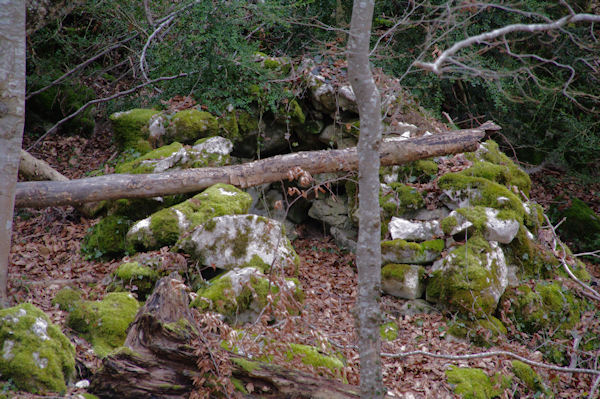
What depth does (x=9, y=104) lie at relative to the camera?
4422mm

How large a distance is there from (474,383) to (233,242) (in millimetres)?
3366

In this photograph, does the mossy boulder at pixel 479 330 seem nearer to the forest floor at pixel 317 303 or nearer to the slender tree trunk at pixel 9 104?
the forest floor at pixel 317 303

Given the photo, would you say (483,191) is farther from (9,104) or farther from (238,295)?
(9,104)

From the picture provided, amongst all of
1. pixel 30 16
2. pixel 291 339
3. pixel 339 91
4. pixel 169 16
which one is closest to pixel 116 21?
pixel 169 16

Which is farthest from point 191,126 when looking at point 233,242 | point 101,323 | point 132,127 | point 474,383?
point 474,383

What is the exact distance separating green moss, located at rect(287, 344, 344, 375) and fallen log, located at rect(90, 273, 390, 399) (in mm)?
530

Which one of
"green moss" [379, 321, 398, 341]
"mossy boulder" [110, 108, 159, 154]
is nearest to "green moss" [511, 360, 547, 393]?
"green moss" [379, 321, 398, 341]

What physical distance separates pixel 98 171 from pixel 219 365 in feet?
20.3

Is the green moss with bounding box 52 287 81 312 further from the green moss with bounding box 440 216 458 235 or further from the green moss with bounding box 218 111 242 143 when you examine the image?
the green moss with bounding box 440 216 458 235

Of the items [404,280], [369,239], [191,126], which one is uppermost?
[369,239]

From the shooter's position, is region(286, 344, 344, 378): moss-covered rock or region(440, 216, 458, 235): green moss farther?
region(440, 216, 458, 235): green moss

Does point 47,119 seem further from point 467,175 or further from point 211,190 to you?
point 467,175

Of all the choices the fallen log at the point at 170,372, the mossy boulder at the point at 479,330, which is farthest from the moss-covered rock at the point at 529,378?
the fallen log at the point at 170,372

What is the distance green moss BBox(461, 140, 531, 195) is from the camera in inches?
303
